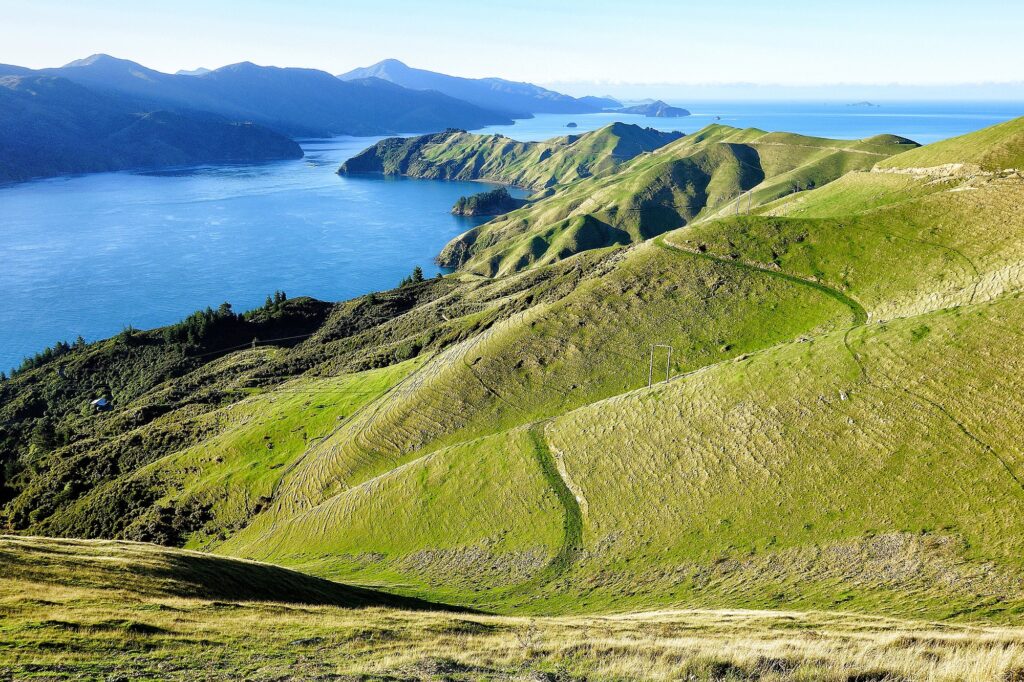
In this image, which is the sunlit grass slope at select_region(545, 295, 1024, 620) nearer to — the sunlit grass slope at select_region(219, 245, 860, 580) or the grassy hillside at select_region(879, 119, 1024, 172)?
the sunlit grass slope at select_region(219, 245, 860, 580)

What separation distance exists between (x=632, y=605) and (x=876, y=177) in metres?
88.8

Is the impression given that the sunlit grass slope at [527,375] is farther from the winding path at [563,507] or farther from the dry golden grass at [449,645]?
the dry golden grass at [449,645]

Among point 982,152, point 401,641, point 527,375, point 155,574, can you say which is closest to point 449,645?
point 401,641

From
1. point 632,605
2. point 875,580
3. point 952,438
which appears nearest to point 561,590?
point 632,605

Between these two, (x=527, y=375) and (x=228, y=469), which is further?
(x=228, y=469)

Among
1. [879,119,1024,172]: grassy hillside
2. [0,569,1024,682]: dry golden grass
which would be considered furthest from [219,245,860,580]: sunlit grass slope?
[879,119,1024,172]: grassy hillside

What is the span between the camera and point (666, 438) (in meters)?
49.2

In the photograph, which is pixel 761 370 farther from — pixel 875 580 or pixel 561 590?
pixel 561 590

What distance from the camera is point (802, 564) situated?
35469 millimetres

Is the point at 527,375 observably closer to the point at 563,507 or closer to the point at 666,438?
the point at 666,438

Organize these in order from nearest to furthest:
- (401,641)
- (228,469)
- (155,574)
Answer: (401,641) < (155,574) < (228,469)

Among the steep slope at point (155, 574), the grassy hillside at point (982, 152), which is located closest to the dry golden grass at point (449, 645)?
the steep slope at point (155, 574)

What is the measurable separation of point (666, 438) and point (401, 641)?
2958 centimetres

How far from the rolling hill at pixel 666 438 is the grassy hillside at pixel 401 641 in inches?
313
